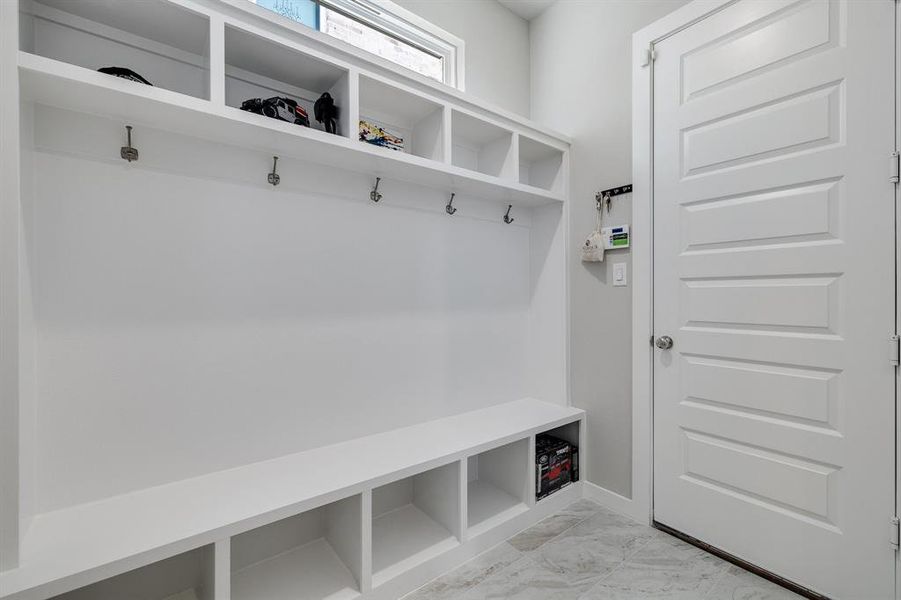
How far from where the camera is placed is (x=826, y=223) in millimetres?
1550

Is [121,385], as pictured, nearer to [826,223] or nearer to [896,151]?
[826,223]

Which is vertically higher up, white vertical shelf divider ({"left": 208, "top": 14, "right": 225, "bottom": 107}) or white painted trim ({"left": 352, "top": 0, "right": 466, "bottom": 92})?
white painted trim ({"left": 352, "top": 0, "right": 466, "bottom": 92})

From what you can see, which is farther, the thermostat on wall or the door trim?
the thermostat on wall

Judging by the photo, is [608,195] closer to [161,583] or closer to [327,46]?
[327,46]

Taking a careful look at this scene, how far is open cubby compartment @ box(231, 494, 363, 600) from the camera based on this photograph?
1.52 m

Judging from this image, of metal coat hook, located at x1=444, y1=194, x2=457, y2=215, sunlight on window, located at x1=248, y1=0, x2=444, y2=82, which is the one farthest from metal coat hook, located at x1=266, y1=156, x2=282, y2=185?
metal coat hook, located at x1=444, y1=194, x2=457, y2=215

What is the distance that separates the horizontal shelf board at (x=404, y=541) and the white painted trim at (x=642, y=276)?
1.01 metres

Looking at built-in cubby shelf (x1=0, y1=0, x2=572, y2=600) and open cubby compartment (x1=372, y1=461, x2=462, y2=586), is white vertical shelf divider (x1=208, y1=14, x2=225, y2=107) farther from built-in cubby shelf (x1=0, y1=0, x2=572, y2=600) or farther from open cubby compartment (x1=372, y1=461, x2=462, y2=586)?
open cubby compartment (x1=372, y1=461, x2=462, y2=586)

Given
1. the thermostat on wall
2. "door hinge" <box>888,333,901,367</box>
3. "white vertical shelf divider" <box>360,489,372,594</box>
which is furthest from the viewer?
the thermostat on wall

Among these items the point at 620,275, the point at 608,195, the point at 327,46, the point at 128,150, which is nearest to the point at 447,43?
the point at 327,46

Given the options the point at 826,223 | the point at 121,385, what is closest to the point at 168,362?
the point at 121,385

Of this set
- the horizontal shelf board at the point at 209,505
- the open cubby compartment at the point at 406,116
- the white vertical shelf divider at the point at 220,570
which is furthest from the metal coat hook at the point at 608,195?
the white vertical shelf divider at the point at 220,570

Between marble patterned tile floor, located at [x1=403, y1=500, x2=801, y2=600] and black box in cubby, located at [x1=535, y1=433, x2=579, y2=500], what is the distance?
0.68 ft

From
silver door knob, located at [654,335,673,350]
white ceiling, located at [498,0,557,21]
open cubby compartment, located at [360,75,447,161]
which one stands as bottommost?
silver door knob, located at [654,335,673,350]
